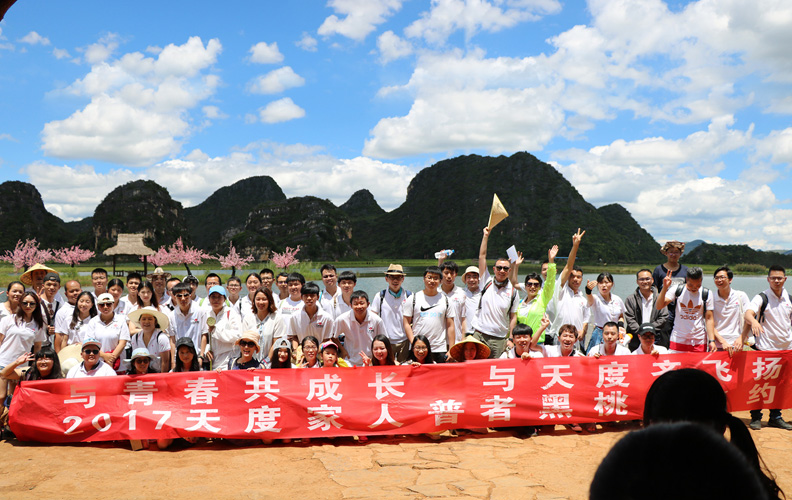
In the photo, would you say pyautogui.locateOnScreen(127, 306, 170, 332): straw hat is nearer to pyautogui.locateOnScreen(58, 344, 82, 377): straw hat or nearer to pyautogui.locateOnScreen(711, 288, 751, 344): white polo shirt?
pyautogui.locateOnScreen(58, 344, 82, 377): straw hat

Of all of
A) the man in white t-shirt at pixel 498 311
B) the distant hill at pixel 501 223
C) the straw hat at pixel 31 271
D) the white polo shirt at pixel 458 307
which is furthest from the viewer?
the distant hill at pixel 501 223

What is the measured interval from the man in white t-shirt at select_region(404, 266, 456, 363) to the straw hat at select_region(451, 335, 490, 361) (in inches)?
4.0

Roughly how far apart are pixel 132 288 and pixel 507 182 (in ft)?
376

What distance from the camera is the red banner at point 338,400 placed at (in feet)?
18.8

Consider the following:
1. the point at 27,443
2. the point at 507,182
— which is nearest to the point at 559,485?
the point at 27,443

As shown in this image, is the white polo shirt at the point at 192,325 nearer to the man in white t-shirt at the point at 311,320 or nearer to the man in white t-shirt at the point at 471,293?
the man in white t-shirt at the point at 311,320

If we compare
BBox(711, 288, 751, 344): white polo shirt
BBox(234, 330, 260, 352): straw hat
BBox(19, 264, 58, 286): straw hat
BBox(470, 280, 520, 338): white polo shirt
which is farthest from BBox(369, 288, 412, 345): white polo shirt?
BBox(19, 264, 58, 286): straw hat

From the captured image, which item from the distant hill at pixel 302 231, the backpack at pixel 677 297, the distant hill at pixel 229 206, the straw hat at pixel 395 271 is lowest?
the backpack at pixel 677 297

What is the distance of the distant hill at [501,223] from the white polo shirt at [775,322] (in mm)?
79388

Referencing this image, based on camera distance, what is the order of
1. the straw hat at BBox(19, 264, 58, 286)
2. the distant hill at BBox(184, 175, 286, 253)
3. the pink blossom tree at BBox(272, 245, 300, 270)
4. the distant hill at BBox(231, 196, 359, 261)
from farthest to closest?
the distant hill at BBox(184, 175, 286, 253)
the distant hill at BBox(231, 196, 359, 261)
the pink blossom tree at BBox(272, 245, 300, 270)
the straw hat at BBox(19, 264, 58, 286)

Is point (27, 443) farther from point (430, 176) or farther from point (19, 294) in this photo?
point (430, 176)

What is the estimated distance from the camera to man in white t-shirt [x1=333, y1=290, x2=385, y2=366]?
6.34 metres

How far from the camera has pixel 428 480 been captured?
189 inches

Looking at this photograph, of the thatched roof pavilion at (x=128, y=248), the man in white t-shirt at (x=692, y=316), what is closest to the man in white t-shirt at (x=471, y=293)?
the man in white t-shirt at (x=692, y=316)
